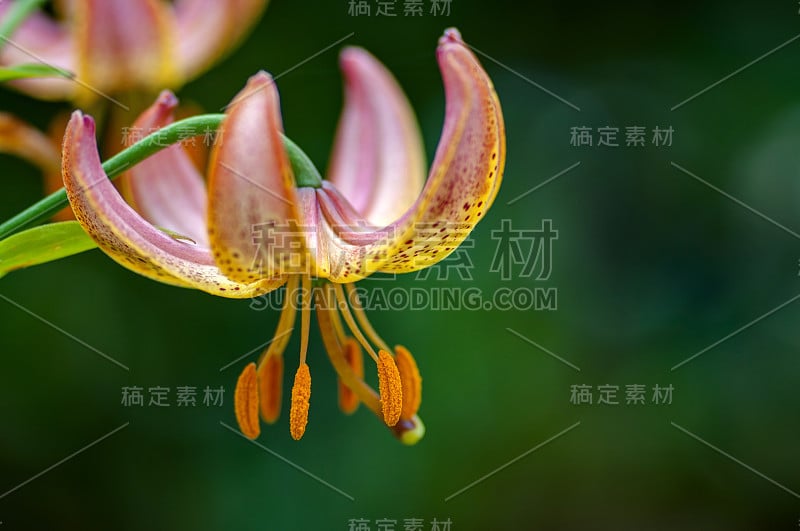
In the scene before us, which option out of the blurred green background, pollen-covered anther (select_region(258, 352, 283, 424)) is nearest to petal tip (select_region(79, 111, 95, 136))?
pollen-covered anther (select_region(258, 352, 283, 424))

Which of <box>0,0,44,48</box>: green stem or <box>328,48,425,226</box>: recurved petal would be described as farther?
<box>328,48,425,226</box>: recurved petal

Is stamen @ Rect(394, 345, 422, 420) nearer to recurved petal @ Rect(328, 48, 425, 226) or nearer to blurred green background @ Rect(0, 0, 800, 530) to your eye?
recurved petal @ Rect(328, 48, 425, 226)

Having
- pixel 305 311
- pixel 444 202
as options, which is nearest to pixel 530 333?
pixel 305 311

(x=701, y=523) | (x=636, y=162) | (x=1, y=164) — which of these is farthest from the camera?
(x=636, y=162)

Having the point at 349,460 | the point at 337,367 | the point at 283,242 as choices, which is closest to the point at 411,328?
the point at 349,460

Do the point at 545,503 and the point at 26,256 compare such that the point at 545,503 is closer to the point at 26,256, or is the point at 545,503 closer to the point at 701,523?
the point at 701,523

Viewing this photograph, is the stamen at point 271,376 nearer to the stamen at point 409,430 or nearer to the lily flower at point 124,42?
the stamen at point 409,430
